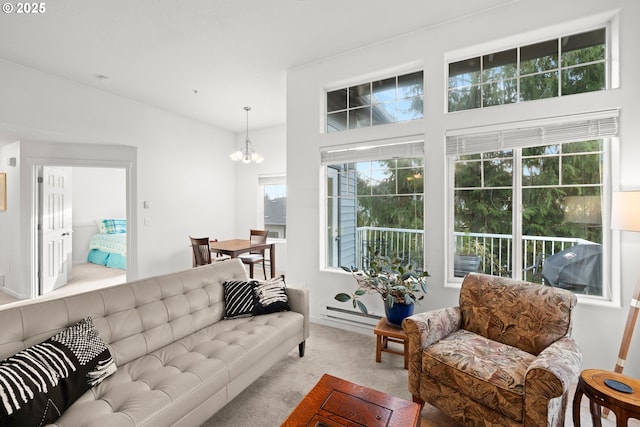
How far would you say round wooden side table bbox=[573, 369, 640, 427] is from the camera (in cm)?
132

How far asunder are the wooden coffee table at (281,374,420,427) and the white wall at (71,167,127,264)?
22.9 ft

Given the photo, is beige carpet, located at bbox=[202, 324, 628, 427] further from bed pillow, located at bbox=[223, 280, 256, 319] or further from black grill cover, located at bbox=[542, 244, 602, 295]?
black grill cover, located at bbox=[542, 244, 602, 295]

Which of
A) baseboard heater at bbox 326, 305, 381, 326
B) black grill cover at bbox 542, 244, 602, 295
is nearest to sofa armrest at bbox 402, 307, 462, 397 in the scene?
baseboard heater at bbox 326, 305, 381, 326

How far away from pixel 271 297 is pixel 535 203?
239cm

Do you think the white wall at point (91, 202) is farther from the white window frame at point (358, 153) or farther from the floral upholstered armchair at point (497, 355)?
the floral upholstered armchair at point (497, 355)

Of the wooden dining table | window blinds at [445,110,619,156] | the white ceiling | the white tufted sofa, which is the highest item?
the white ceiling

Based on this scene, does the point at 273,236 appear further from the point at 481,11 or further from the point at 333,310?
the point at 481,11

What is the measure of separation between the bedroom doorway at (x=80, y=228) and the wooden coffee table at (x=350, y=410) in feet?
16.6

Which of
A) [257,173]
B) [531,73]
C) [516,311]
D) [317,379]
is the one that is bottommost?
[317,379]

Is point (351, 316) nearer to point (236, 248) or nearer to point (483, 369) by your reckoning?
point (483, 369)

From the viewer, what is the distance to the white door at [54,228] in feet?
14.4

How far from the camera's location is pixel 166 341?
1.94m

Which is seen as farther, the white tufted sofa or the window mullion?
the window mullion

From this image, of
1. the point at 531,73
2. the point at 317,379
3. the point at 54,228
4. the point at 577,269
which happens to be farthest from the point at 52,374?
the point at 54,228
